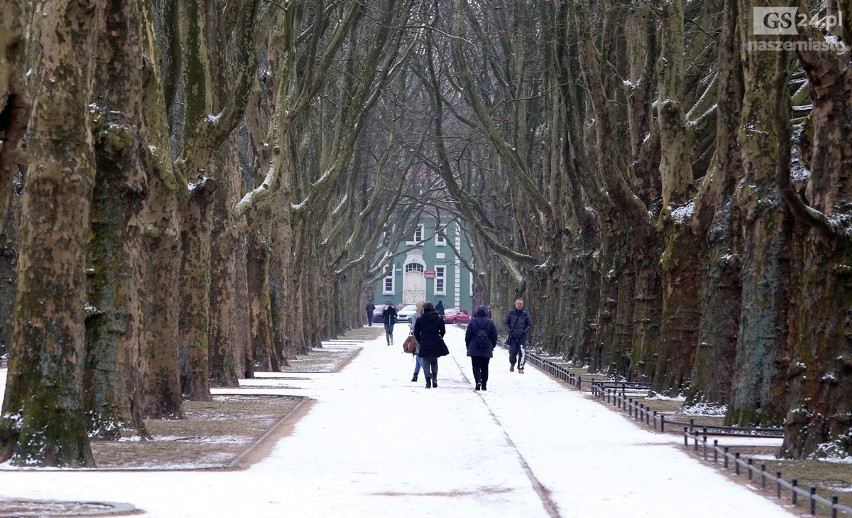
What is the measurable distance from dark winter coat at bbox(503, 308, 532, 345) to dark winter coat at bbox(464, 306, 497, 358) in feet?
19.0

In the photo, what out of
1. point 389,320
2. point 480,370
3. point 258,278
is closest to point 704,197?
point 480,370

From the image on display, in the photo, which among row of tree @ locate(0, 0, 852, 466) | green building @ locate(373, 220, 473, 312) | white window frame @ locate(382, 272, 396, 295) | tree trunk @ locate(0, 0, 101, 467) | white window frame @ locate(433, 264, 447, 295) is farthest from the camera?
white window frame @ locate(382, 272, 396, 295)

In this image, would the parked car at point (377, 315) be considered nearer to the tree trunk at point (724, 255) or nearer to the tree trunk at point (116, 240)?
the tree trunk at point (724, 255)

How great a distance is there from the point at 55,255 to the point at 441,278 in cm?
11336

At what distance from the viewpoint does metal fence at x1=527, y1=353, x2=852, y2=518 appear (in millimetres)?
10527

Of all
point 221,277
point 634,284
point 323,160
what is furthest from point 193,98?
point 323,160

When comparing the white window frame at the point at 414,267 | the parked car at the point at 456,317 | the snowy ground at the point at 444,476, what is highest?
the white window frame at the point at 414,267

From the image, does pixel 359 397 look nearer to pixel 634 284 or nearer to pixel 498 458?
pixel 634 284

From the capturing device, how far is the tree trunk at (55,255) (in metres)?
13.0

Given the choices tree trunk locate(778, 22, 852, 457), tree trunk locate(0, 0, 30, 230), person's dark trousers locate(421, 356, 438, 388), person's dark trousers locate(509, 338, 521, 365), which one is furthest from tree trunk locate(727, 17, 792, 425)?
person's dark trousers locate(509, 338, 521, 365)

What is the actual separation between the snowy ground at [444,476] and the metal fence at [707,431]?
201 millimetres

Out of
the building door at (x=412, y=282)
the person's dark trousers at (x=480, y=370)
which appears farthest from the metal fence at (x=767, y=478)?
the building door at (x=412, y=282)

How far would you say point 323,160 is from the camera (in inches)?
1635

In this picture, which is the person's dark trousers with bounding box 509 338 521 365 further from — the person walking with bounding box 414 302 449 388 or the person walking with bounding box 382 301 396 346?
the person walking with bounding box 382 301 396 346
